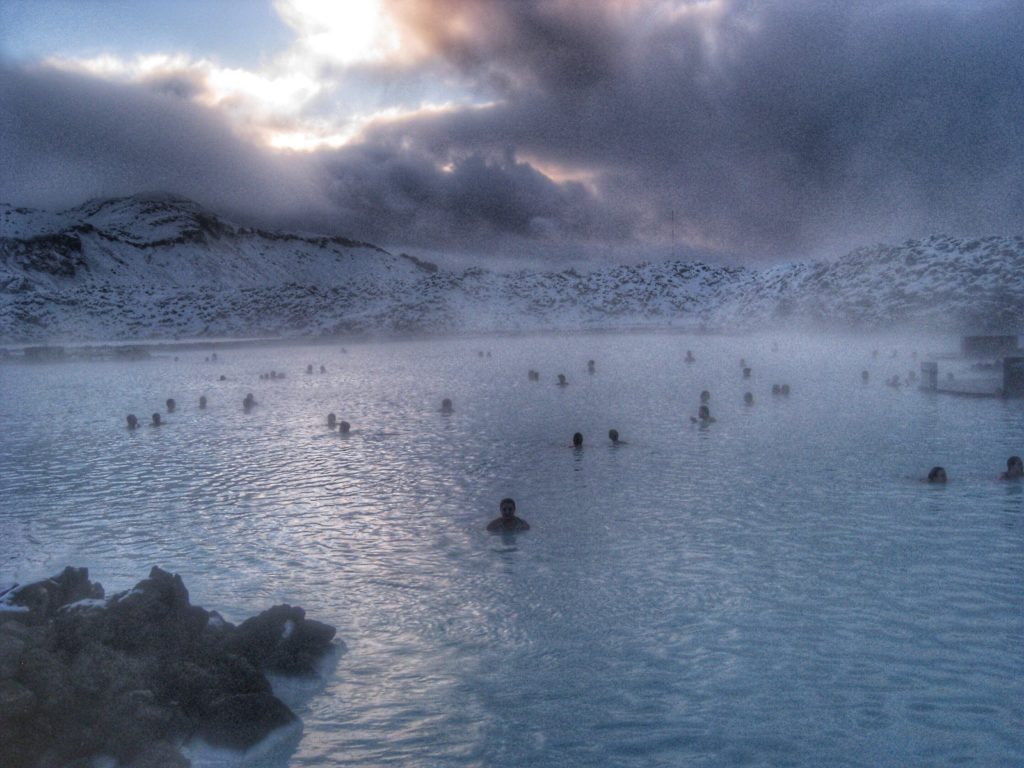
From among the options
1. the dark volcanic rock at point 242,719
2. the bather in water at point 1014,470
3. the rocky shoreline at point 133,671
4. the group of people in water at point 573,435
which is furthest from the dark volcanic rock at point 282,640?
the bather in water at point 1014,470

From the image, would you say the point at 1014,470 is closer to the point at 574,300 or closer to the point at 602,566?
the point at 602,566

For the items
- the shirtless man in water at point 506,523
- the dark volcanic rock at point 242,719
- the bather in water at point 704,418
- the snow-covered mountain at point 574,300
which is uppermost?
the snow-covered mountain at point 574,300

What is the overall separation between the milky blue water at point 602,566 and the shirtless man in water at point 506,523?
0.91ft

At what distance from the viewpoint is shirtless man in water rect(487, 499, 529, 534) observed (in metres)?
10.5

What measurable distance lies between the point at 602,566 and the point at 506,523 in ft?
6.24

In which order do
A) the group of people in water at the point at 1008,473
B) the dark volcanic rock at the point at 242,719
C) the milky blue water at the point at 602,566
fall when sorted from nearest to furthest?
the dark volcanic rock at the point at 242,719
the milky blue water at the point at 602,566
the group of people in water at the point at 1008,473

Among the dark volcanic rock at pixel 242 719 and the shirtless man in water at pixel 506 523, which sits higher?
the shirtless man in water at pixel 506 523

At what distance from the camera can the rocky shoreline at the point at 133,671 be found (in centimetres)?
510

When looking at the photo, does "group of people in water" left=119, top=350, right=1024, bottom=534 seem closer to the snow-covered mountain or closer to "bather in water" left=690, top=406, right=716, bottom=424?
"bather in water" left=690, top=406, right=716, bottom=424

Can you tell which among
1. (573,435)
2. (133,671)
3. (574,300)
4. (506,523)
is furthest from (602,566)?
(574,300)

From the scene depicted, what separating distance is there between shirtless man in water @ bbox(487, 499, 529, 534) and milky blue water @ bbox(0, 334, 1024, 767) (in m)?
0.28

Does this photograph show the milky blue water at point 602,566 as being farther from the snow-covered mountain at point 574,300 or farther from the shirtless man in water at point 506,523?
the snow-covered mountain at point 574,300

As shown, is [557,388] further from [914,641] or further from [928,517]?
[914,641]

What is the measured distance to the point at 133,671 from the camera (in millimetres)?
5633
